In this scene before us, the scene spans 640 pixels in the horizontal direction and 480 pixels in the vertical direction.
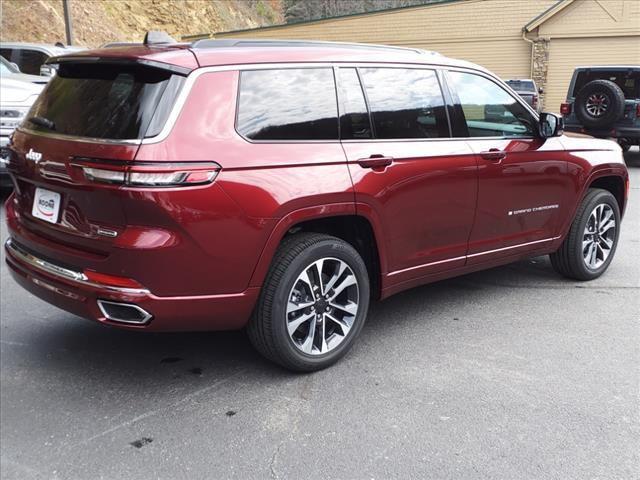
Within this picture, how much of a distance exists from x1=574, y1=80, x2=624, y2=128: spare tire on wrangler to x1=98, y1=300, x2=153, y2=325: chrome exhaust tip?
10179 millimetres

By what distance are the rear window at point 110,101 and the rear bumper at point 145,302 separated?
0.71 metres

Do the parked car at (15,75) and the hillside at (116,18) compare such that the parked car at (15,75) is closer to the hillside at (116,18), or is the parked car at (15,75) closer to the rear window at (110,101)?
the rear window at (110,101)

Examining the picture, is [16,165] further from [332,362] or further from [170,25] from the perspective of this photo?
[170,25]

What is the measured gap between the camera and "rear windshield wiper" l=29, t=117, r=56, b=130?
354 cm

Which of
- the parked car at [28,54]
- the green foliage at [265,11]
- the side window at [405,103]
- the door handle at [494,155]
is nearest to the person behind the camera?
the side window at [405,103]

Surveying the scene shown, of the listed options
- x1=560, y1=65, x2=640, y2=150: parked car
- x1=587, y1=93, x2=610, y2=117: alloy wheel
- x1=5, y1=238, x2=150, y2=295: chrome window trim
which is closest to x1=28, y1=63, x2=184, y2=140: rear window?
x1=5, y1=238, x2=150, y2=295: chrome window trim

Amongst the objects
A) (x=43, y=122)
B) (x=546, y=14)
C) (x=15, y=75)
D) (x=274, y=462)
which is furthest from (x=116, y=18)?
(x=274, y=462)

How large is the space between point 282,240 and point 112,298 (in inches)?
37.0

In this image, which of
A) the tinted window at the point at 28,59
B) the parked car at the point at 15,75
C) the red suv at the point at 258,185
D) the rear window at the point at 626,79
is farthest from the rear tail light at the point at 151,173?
the tinted window at the point at 28,59

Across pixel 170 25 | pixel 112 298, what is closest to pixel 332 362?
pixel 112 298

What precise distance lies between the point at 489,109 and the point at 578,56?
23.4 m

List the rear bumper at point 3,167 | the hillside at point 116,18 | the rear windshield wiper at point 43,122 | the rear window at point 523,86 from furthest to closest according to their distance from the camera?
the hillside at point 116,18
the rear window at point 523,86
the rear bumper at point 3,167
the rear windshield wiper at point 43,122

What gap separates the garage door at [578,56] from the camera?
24734 millimetres

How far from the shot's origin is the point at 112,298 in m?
3.15
